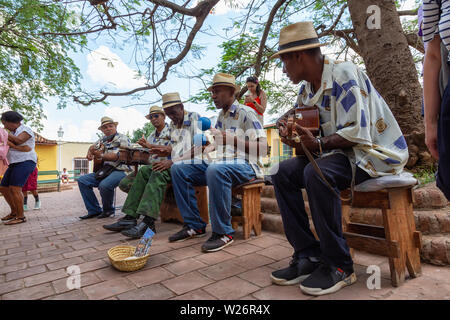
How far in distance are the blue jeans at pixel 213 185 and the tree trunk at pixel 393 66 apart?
2.34 metres

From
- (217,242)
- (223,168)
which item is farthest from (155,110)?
(217,242)

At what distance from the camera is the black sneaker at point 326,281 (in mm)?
1608

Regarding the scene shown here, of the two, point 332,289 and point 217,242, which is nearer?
point 332,289

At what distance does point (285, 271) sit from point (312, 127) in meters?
1.01

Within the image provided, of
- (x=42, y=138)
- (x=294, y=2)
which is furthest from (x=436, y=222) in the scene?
(x=42, y=138)

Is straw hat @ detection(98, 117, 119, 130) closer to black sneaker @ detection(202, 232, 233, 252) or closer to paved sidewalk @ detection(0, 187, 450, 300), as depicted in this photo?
paved sidewalk @ detection(0, 187, 450, 300)

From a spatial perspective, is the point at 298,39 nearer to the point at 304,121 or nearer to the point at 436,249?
the point at 304,121

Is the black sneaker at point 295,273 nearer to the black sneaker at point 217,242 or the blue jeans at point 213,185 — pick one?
the black sneaker at point 217,242

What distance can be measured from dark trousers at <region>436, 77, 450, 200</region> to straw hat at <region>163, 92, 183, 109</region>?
3142mm

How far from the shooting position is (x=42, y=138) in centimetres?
2225

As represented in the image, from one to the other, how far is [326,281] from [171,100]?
299 centimetres

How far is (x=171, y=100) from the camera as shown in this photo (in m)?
3.77

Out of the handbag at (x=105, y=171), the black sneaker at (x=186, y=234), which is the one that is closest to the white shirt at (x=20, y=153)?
the handbag at (x=105, y=171)
